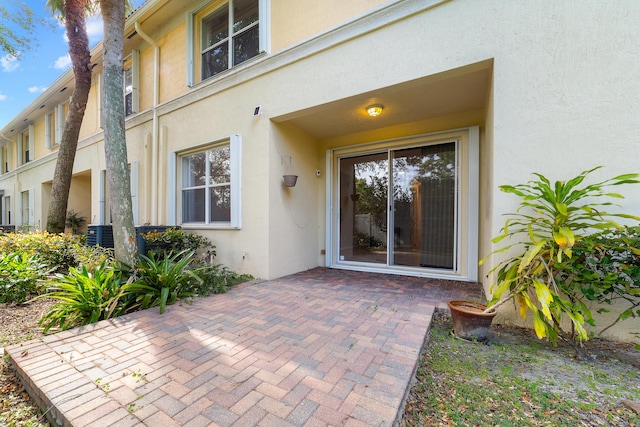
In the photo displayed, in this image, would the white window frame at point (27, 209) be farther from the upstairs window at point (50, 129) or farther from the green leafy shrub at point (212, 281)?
the green leafy shrub at point (212, 281)

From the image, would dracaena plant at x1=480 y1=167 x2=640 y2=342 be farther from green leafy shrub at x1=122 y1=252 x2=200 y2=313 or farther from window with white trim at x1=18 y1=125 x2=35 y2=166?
window with white trim at x1=18 y1=125 x2=35 y2=166

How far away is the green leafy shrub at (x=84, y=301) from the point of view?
2.70m

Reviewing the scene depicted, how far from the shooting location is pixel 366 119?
15.1 ft

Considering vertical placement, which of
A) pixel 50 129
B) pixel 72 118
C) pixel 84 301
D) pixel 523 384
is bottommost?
pixel 523 384

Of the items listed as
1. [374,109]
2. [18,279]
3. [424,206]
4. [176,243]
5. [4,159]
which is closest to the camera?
[18,279]

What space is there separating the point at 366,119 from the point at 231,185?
2722mm

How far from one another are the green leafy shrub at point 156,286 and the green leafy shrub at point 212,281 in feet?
0.35

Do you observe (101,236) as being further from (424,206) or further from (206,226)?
(424,206)

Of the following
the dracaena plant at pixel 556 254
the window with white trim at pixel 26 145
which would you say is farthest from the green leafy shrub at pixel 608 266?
the window with white trim at pixel 26 145

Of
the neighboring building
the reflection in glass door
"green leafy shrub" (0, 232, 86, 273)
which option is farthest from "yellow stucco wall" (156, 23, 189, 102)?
the reflection in glass door

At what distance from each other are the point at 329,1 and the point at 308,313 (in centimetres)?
445

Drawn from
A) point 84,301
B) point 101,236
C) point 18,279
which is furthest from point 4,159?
point 84,301

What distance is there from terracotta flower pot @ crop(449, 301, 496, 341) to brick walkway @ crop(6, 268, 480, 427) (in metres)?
0.30

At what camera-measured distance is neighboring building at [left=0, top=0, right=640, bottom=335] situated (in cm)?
254
